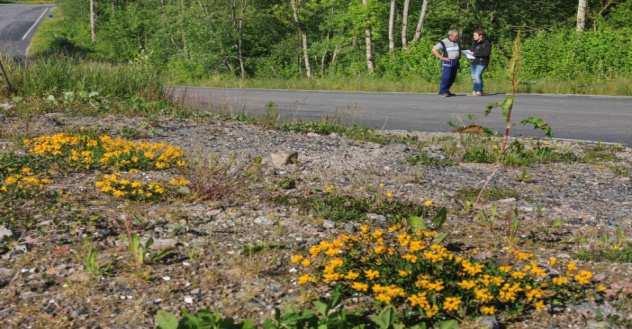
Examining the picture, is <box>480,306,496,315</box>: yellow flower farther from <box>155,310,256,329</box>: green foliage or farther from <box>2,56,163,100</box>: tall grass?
<box>2,56,163,100</box>: tall grass

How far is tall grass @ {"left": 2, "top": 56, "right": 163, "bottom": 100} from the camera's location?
11.6m

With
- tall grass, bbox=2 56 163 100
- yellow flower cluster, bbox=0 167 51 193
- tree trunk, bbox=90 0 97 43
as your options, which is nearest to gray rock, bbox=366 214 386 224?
yellow flower cluster, bbox=0 167 51 193

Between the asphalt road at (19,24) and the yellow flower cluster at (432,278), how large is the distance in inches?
1373

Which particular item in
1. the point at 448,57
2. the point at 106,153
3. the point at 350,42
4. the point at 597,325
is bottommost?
the point at 597,325

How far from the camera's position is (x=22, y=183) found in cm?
557

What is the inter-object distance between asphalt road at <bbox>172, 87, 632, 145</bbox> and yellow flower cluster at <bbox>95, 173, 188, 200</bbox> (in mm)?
5128

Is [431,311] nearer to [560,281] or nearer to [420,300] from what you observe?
[420,300]

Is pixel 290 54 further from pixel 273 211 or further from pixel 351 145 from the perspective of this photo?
pixel 273 211

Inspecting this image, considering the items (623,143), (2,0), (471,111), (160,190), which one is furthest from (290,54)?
(2,0)

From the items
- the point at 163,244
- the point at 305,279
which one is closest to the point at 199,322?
the point at 305,279

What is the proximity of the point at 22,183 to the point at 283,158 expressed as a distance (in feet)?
7.79

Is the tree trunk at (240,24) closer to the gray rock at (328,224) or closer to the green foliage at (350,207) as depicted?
the green foliage at (350,207)

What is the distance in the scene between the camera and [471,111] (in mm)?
13000

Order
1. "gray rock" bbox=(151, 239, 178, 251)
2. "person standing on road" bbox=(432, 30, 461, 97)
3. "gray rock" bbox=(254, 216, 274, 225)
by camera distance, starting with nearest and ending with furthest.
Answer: "gray rock" bbox=(151, 239, 178, 251), "gray rock" bbox=(254, 216, 274, 225), "person standing on road" bbox=(432, 30, 461, 97)
